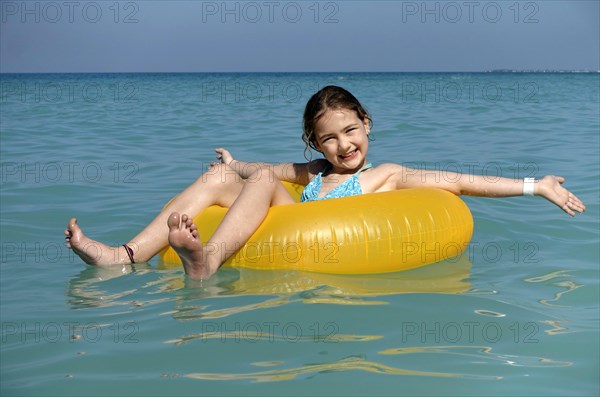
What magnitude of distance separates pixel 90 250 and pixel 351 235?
122cm

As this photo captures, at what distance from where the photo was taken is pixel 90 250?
359cm

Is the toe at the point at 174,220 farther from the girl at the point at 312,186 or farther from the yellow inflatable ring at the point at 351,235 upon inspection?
the yellow inflatable ring at the point at 351,235

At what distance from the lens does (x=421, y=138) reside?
9.08 meters

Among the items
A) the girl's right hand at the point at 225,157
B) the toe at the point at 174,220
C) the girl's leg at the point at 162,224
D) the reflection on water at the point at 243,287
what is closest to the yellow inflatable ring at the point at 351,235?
the reflection on water at the point at 243,287

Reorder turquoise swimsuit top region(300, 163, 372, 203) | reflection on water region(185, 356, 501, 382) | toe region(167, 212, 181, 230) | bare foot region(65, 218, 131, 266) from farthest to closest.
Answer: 1. turquoise swimsuit top region(300, 163, 372, 203)
2. bare foot region(65, 218, 131, 266)
3. toe region(167, 212, 181, 230)
4. reflection on water region(185, 356, 501, 382)

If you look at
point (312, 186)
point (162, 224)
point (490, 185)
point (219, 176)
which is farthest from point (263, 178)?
point (490, 185)

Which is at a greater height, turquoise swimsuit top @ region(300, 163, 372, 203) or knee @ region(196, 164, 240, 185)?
knee @ region(196, 164, 240, 185)

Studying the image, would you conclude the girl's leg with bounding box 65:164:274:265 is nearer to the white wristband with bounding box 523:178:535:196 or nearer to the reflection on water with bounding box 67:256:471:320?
the reflection on water with bounding box 67:256:471:320

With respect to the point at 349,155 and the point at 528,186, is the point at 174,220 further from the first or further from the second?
the point at 528,186

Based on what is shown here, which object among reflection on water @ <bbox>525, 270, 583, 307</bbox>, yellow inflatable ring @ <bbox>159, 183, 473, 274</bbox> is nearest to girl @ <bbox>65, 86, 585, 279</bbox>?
yellow inflatable ring @ <bbox>159, 183, 473, 274</bbox>

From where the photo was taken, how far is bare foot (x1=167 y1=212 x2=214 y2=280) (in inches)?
119

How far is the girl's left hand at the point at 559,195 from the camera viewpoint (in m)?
3.67

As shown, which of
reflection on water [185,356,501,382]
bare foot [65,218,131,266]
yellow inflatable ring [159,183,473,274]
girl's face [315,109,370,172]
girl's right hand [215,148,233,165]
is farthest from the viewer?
girl's right hand [215,148,233,165]

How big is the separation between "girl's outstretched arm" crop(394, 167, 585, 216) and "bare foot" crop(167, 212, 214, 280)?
4.28ft
